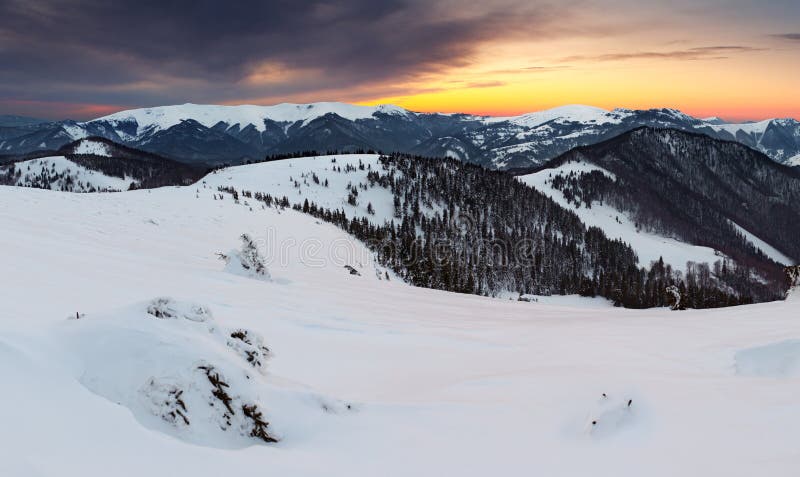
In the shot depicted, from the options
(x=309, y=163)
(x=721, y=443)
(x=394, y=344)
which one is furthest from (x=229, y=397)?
(x=309, y=163)

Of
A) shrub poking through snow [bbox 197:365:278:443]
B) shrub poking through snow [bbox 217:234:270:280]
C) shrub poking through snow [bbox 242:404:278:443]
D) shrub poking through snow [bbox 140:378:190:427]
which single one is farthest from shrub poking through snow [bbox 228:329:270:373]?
shrub poking through snow [bbox 217:234:270:280]

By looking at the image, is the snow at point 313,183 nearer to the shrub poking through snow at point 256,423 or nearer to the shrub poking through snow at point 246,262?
the shrub poking through snow at point 246,262

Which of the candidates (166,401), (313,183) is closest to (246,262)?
(166,401)

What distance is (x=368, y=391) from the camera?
21.7 ft

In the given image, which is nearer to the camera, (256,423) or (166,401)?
(166,401)

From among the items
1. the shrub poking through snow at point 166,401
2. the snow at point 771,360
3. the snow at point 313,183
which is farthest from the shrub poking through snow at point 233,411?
the snow at point 313,183

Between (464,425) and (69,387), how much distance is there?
4.45 metres

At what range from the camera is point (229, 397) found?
5.01m

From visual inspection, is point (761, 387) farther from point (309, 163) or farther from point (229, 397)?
point (309, 163)

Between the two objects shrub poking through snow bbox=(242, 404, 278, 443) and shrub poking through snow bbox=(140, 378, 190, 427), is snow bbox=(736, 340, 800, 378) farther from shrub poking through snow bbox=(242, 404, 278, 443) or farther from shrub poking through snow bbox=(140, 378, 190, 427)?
shrub poking through snow bbox=(140, 378, 190, 427)

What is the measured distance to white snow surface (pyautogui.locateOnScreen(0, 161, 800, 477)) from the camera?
156 inches

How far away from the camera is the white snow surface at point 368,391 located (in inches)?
156

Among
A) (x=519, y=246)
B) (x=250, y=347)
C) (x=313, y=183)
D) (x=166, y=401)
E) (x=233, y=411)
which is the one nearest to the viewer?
(x=166, y=401)

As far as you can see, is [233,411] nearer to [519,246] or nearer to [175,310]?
[175,310]
